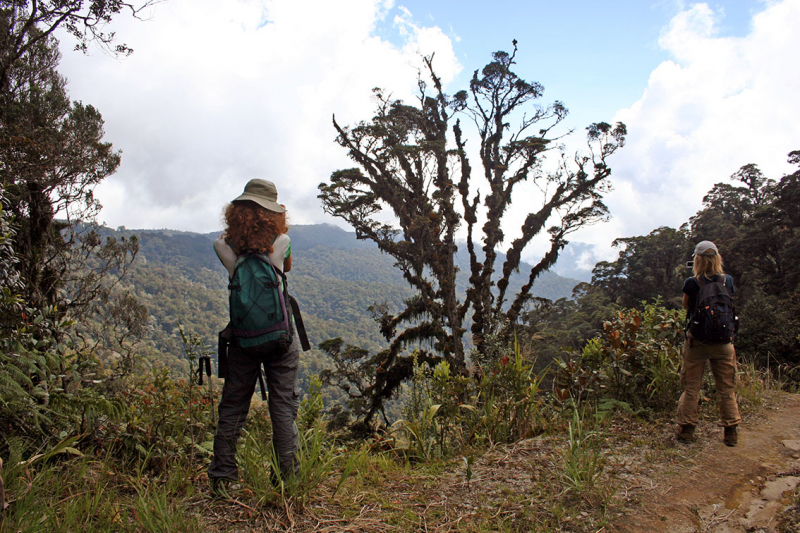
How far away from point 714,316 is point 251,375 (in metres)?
3.41

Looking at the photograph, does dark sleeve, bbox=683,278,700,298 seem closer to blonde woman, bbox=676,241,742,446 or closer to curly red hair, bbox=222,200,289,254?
blonde woman, bbox=676,241,742,446

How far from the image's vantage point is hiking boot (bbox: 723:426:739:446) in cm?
310

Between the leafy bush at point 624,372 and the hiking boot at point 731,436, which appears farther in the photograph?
the leafy bush at point 624,372

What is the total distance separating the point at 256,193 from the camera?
2531 mm

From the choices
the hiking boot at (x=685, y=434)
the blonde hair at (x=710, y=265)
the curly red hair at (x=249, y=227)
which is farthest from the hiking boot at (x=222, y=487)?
the blonde hair at (x=710, y=265)

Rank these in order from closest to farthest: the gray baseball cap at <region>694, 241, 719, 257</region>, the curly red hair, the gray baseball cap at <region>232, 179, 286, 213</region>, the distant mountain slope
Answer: the curly red hair
the gray baseball cap at <region>232, 179, 286, 213</region>
the gray baseball cap at <region>694, 241, 719, 257</region>
the distant mountain slope

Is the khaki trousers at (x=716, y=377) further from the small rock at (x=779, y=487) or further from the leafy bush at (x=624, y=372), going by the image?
the small rock at (x=779, y=487)

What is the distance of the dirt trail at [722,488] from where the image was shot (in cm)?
198

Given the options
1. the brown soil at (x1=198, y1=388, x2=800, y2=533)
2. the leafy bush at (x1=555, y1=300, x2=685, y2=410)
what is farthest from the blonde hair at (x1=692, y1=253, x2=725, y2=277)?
the brown soil at (x1=198, y1=388, x2=800, y2=533)

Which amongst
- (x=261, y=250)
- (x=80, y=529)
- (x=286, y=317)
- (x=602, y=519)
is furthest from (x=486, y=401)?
(x=80, y=529)

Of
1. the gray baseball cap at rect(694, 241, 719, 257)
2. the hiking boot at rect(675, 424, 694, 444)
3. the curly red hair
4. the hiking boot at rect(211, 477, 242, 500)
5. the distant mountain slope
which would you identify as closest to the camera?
the hiking boot at rect(211, 477, 242, 500)

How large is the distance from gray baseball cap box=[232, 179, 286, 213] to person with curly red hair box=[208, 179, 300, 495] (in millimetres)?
40

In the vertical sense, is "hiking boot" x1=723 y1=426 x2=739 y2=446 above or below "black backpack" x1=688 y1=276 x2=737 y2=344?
below

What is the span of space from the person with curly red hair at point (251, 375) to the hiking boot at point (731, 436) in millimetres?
3133
